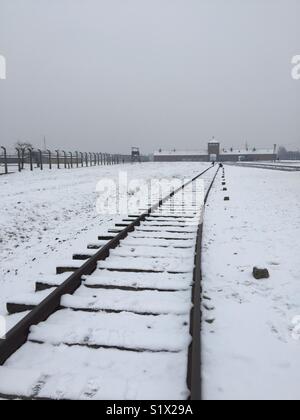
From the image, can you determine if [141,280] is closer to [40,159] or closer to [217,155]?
[40,159]

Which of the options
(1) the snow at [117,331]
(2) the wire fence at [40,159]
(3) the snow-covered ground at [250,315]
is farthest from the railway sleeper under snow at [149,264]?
(2) the wire fence at [40,159]

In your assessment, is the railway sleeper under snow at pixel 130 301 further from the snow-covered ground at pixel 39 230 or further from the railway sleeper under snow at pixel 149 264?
the snow-covered ground at pixel 39 230

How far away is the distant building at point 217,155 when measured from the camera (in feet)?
413

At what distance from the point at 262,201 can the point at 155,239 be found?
776 cm

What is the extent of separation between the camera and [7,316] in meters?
3.79

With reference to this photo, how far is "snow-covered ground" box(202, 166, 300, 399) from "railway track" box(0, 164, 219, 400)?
0.28 meters

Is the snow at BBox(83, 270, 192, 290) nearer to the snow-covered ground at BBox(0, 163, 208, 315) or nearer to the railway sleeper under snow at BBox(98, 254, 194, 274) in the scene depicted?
the railway sleeper under snow at BBox(98, 254, 194, 274)

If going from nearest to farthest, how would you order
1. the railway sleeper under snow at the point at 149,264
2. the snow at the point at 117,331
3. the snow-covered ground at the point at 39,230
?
the snow at the point at 117,331 → the railway sleeper under snow at the point at 149,264 → the snow-covered ground at the point at 39,230

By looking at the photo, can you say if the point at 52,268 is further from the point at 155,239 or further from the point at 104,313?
the point at 104,313

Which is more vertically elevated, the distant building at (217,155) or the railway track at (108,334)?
the distant building at (217,155)

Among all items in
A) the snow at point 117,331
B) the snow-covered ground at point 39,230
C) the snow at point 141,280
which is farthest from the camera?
the snow-covered ground at point 39,230

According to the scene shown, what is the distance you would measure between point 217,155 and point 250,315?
423ft

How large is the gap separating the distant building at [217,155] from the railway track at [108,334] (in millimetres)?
121578
